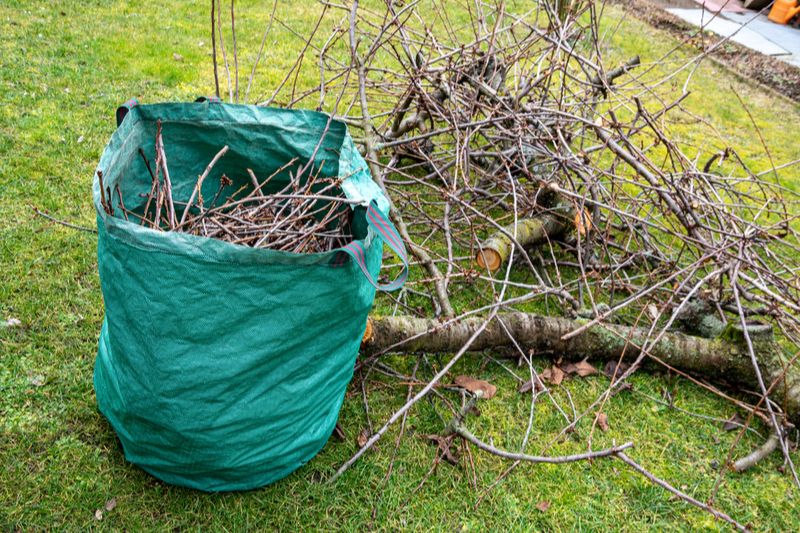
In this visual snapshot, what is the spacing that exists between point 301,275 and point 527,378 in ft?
4.27

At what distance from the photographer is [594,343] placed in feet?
8.41

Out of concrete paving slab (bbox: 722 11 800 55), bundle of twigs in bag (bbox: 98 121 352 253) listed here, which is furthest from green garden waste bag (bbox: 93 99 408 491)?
concrete paving slab (bbox: 722 11 800 55)

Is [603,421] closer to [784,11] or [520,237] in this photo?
[520,237]

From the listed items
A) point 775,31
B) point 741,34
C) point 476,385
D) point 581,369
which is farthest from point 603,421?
point 775,31

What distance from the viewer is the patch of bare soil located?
6340 mm

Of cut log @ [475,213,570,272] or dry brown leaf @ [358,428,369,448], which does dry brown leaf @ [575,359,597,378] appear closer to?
cut log @ [475,213,570,272]

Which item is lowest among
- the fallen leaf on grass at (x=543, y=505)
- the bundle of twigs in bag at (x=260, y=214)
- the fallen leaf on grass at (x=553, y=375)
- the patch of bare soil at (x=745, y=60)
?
the fallen leaf on grass at (x=543, y=505)

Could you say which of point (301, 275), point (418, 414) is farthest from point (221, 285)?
point (418, 414)

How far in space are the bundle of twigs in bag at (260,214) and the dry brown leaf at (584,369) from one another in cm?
120

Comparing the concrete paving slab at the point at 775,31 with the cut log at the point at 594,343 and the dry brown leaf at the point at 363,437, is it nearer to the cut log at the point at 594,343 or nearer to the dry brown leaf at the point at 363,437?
the cut log at the point at 594,343

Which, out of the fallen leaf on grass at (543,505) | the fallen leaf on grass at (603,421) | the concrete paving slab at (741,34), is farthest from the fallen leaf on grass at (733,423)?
the concrete paving slab at (741,34)

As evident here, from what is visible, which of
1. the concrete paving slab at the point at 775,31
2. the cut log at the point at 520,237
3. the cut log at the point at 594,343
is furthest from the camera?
the concrete paving slab at the point at 775,31

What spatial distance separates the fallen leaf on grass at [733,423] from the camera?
2414 millimetres

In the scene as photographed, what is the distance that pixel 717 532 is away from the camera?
6.70 ft
